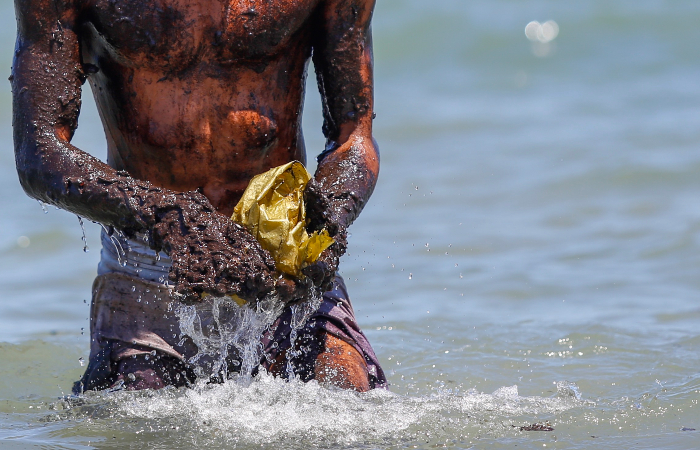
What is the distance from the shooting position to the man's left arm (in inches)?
133

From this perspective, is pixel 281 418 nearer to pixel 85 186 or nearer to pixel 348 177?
pixel 348 177

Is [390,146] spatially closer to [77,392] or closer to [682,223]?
[682,223]

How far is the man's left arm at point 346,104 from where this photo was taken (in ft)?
11.1

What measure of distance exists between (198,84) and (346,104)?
544 mm

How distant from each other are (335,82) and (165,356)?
105 centimetres

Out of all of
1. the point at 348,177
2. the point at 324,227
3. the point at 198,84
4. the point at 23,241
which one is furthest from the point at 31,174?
the point at 23,241

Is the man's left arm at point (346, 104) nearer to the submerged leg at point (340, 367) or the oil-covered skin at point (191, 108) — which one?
the oil-covered skin at point (191, 108)

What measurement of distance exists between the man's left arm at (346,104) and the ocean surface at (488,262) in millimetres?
619

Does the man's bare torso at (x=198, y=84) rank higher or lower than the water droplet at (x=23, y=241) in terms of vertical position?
lower

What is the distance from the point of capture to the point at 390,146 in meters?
9.70

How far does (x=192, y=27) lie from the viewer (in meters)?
3.24

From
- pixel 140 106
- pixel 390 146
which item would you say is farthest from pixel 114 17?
pixel 390 146

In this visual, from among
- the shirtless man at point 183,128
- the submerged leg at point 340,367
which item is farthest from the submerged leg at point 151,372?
the submerged leg at point 340,367

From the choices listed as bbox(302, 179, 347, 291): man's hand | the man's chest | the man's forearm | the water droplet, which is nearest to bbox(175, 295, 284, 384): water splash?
bbox(302, 179, 347, 291): man's hand
